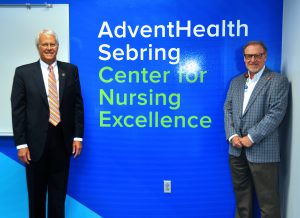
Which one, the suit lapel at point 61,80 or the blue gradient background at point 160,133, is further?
the blue gradient background at point 160,133

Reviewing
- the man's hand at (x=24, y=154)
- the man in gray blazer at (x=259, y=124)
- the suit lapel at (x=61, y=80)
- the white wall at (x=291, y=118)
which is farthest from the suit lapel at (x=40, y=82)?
the white wall at (x=291, y=118)

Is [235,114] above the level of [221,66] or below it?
below

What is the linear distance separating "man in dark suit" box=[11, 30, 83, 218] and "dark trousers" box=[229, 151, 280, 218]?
130 centimetres

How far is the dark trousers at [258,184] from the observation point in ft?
8.61

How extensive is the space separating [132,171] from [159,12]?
4.70 ft

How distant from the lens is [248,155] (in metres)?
2.65

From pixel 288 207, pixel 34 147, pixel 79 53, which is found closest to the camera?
pixel 34 147

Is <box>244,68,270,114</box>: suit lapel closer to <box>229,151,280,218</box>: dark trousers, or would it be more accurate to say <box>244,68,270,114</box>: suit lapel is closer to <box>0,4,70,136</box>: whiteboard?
<box>229,151,280,218</box>: dark trousers

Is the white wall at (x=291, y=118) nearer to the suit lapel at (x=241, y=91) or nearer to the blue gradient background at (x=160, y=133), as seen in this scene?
the blue gradient background at (x=160, y=133)

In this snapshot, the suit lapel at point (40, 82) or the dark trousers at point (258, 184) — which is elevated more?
the suit lapel at point (40, 82)

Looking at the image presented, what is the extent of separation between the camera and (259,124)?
2559 millimetres

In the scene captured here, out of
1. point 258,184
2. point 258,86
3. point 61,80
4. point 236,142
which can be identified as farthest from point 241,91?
point 61,80

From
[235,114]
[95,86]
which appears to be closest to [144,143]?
[95,86]

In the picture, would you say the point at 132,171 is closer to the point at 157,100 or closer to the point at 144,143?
the point at 144,143
